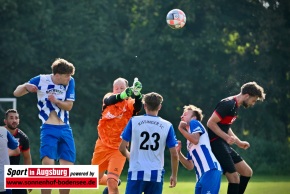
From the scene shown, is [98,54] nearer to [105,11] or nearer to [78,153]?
[105,11]

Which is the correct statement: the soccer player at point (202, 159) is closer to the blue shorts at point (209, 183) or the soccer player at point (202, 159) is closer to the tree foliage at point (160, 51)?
the blue shorts at point (209, 183)

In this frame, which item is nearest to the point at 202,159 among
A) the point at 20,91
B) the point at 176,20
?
the point at 20,91

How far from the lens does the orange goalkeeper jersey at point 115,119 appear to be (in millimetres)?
13312

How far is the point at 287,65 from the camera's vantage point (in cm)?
3328

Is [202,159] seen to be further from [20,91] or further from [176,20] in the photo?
[176,20]

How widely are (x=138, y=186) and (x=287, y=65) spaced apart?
24.0 m

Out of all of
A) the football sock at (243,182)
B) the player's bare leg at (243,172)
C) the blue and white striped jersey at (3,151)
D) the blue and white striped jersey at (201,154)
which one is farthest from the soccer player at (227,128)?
the blue and white striped jersey at (3,151)

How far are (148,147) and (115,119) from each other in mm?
3285

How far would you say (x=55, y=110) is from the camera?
39.5ft

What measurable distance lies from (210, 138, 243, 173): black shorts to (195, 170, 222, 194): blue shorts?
3.41ft

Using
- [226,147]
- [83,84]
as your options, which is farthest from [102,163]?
[83,84]

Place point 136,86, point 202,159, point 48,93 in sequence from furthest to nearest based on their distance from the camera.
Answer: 1. point 48,93
2. point 136,86
3. point 202,159

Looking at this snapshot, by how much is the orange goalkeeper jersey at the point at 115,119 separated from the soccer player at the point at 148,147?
3.10 m

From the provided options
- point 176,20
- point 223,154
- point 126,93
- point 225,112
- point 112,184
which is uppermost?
point 176,20
